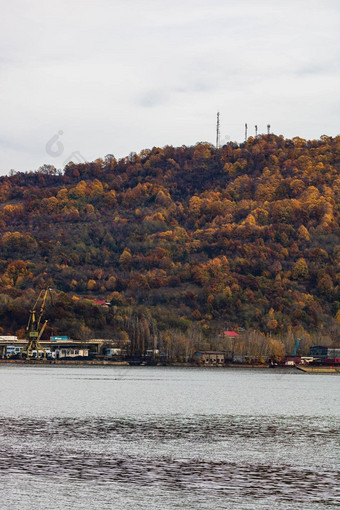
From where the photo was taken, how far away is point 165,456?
43.3m

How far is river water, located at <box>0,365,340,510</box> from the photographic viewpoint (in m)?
32.9

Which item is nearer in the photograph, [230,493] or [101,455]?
[230,493]

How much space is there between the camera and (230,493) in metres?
34.2

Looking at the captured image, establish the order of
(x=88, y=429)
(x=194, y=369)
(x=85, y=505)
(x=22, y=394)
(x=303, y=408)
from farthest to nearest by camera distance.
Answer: (x=194, y=369)
(x=22, y=394)
(x=303, y=408)
(x=88, y=429)
(x=85, y=505)

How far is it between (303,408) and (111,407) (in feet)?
60.2

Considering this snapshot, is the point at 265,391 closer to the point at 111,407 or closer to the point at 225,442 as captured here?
the point at 111,407

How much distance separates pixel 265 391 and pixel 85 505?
78781 millimetres

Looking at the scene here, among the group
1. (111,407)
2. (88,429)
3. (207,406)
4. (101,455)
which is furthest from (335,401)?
(101,455)

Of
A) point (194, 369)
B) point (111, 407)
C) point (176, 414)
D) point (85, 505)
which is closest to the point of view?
point (85, 505)

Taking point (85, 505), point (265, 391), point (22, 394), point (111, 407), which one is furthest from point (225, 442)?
point (265, 391)

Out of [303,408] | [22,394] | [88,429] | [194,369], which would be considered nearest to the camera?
[88,429]

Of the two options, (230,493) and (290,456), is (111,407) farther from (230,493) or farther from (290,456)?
(230,493)

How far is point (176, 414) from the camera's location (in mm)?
68188

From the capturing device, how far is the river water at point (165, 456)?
32.9m
